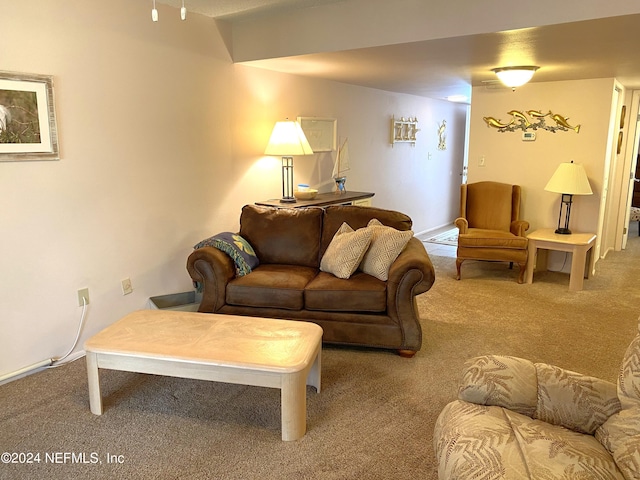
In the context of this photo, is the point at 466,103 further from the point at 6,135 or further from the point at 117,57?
the point at 6,135

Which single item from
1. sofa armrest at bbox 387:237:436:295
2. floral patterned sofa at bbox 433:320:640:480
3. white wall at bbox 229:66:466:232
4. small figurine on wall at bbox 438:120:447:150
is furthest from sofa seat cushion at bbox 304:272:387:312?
small figurine on wall at bbox 438:120:447:150

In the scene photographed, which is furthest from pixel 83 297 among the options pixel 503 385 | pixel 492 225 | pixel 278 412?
pixel 492 225

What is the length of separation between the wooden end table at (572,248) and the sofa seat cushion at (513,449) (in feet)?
10.8

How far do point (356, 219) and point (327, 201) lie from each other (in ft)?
3.45

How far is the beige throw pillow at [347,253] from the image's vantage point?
3345 mm

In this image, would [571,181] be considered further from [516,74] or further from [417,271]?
[417,271]

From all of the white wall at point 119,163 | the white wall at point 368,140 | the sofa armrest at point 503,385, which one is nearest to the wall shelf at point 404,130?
the white wall at point 368,140

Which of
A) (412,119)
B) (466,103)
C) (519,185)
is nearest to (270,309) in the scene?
(519,185)

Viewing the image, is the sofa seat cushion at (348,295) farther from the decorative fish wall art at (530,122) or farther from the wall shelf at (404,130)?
the wall shelf at (404,130)

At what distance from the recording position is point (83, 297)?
328 cm

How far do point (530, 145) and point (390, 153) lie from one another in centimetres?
186

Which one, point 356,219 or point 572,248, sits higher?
point 356,219

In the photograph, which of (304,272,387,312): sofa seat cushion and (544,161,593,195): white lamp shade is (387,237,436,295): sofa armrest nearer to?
(304,272,387,312): sofa seat cushion

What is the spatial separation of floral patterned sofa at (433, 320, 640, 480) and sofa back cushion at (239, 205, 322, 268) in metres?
2.01
